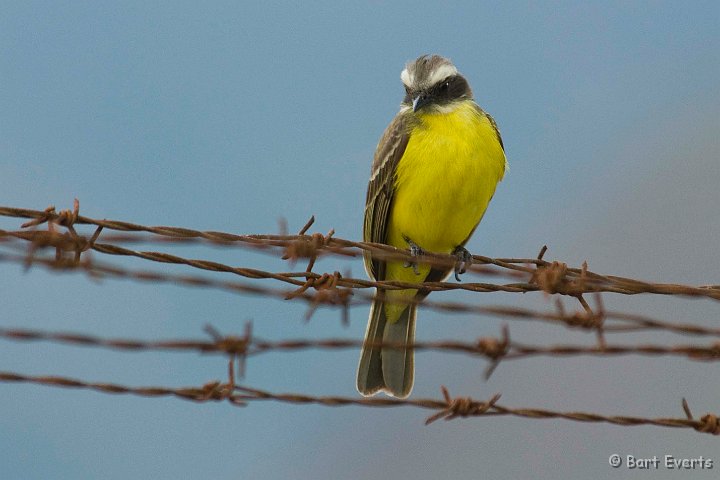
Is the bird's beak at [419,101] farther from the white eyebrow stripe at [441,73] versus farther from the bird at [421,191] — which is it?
the white eyebrow stripe at [441,73]

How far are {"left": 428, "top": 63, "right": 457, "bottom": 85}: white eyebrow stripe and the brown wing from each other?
1.06 feet

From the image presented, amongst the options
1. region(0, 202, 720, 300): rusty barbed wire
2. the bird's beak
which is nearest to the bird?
the bird's beak

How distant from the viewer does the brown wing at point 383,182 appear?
6.12 meters

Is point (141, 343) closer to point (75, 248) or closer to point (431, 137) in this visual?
point (75, 248)

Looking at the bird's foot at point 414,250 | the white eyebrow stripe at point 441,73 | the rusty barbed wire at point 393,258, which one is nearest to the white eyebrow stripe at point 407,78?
the white eyebrow stripe at point 441,73

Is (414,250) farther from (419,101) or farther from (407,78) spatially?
(407,78)

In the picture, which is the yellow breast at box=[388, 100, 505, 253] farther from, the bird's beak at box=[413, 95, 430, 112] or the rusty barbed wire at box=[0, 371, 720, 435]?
the rusty barbed wire at box=[0, 371, 720, 435]

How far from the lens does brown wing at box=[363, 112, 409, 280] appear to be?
6.12 meters

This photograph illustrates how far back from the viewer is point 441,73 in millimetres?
6539

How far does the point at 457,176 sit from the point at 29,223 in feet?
10.1

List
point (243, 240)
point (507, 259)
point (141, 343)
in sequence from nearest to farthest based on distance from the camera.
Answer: point (141, 343)
point (243, 240)
point (507, 259)

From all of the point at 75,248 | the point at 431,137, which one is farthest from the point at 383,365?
the point at 75,248

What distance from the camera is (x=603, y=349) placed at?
332cm

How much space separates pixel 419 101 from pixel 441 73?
1.11 ft
